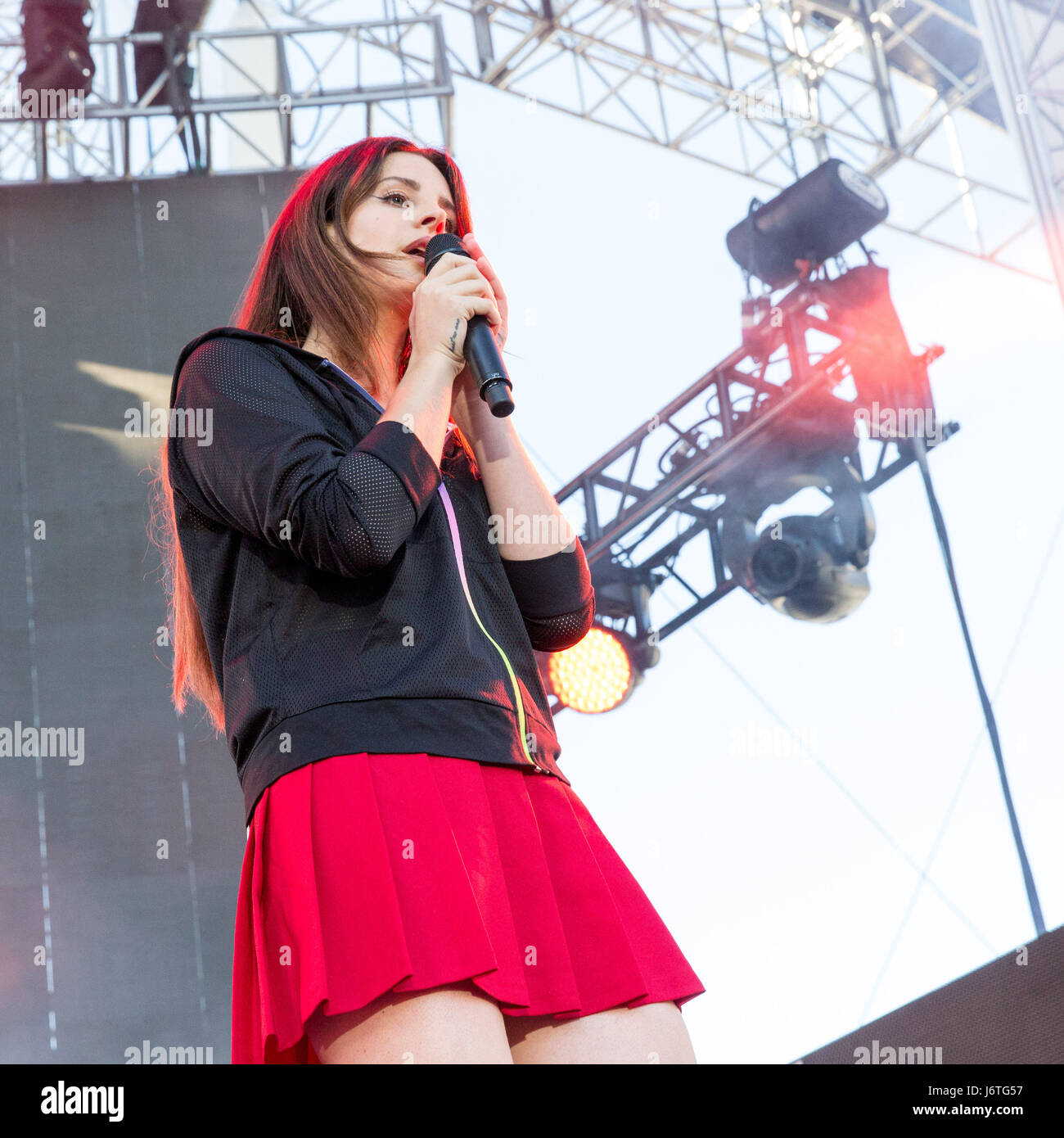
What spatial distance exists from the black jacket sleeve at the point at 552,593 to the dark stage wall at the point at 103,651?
Answer: 2794 millimetres

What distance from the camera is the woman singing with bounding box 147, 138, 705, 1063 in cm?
76

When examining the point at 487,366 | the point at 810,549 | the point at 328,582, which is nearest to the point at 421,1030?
the point at 328,582

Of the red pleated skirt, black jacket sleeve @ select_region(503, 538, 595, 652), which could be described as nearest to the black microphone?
black jacket sleeve @ select_region(503, 538, 595, 652)

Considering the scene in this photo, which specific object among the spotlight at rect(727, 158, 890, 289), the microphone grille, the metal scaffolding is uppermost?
the metal scaffolding

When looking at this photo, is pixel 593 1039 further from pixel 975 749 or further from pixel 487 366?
pixel 975 749

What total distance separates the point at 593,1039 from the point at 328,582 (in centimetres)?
34

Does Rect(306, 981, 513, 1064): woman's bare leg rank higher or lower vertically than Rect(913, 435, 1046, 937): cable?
lower

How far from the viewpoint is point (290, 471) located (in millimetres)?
855

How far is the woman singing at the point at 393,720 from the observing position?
0.76 meters

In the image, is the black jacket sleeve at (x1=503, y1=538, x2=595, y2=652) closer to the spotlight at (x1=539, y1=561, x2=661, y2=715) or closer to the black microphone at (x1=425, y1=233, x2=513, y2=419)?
the black microphone at (x1=425, y1=233, x2=513, y2=419)

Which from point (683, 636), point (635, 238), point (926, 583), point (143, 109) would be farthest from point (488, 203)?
point (926, 583)

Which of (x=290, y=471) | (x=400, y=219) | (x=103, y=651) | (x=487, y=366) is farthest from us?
(x=103, y=651)

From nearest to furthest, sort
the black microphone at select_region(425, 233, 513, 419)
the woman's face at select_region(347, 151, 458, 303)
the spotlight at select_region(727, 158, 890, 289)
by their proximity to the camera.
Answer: the black microphone at select_region(425, 233, 513, 419), the woman's face at select_region(347, 151, 458, 303), the spotlight at select_region(727, 158, 890, 289)

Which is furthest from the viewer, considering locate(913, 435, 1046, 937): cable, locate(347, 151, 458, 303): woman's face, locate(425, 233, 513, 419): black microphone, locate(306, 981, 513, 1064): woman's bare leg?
locate(913, 435, 1046, 937): cable
